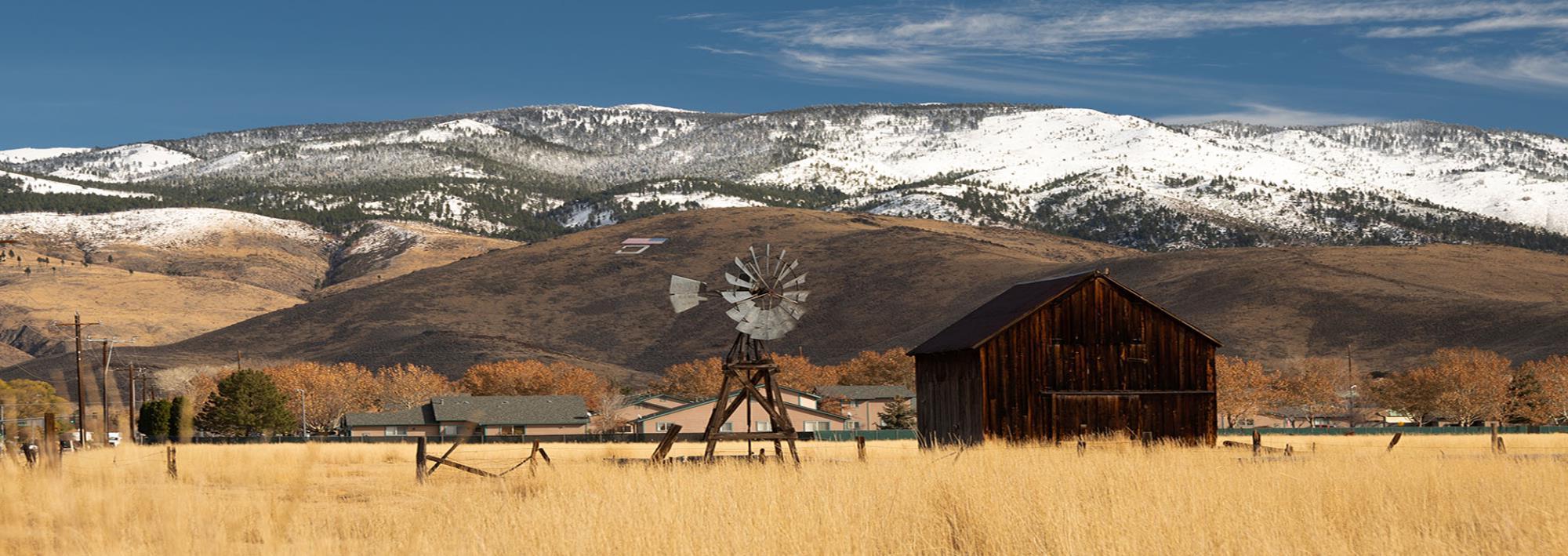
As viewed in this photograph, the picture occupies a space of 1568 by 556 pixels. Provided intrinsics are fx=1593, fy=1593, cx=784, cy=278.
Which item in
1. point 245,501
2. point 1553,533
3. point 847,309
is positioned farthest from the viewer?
point 847,309

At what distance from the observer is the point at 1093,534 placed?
1445 centimetres

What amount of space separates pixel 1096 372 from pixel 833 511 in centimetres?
2741

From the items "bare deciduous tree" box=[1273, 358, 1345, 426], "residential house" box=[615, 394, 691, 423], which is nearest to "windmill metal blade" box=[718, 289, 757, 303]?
"residential house" box=[615, 394, 691, 423]

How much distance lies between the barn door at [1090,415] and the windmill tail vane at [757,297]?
8.41 m

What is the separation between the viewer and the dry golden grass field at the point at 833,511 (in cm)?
1253

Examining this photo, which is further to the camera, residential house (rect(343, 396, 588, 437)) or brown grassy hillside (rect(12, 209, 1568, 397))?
brown grassy hillside (rect(12, 209, 1568, 397))

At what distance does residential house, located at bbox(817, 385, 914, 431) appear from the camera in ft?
362

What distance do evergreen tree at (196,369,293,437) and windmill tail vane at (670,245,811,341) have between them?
2456 inches

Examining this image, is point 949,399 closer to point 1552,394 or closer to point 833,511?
point 833,511

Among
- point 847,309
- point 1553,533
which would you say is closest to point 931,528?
point 1553,533

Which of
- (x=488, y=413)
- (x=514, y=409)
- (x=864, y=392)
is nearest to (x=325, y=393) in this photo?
(x=514, y=409)

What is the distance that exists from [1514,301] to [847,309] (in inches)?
3009

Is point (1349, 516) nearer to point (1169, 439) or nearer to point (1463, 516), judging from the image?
point (1463, 516)

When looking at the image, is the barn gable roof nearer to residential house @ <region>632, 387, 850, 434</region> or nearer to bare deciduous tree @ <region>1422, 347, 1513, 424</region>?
residential house @ <region>632, 387, 850, 434</region>
